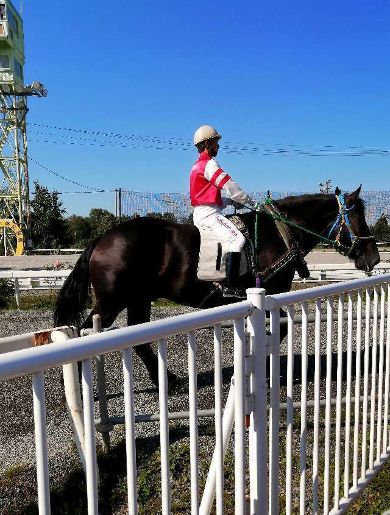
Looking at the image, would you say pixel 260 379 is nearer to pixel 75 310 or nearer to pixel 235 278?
pixel 235 278

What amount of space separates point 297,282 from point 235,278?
825 cm

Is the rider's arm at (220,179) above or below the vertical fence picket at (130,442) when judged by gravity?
above

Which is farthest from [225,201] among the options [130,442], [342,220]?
[130,442]

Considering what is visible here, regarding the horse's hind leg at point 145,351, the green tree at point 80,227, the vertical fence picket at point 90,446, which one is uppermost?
the green tree at point 80,227

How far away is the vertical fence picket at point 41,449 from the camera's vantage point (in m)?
1.17

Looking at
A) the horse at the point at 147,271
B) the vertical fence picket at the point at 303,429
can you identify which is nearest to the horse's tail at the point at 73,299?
the horse at the point at 147,271

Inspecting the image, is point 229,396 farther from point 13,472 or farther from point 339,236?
point 339,236

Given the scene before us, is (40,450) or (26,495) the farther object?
(26,495)

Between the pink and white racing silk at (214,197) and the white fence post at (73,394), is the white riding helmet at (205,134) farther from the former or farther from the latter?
the white fence post at (73,394)

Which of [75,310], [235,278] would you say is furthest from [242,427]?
[75,310]

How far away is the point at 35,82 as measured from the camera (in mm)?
31672

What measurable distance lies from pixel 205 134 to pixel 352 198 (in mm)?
1920

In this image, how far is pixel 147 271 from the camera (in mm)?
4879

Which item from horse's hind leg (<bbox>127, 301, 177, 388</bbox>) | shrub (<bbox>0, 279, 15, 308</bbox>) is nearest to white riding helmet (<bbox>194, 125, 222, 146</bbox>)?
horse's hind leg (<bbox>127, 301, 177, 388</bbox>)
